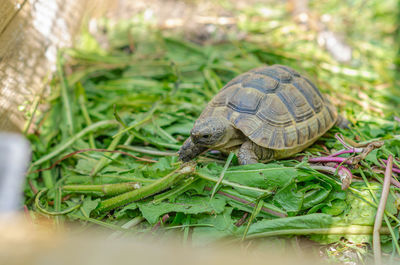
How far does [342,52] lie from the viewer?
4527 mm

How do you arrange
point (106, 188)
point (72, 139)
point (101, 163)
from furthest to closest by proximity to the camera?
point (72, 139) < point (101, 163) < point (106, 188)

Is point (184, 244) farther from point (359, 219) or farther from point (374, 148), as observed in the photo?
point (374, 148)

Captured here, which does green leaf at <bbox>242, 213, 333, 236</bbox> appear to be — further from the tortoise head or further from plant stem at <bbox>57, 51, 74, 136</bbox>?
plant stem at <bbox>57, 51, 74, 136</bbox>

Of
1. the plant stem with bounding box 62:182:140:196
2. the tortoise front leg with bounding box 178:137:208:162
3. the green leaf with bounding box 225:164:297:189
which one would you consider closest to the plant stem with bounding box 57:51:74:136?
the plant stem with bounding box 62:182:140:196

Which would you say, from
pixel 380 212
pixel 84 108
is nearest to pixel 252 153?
pixel 380 212

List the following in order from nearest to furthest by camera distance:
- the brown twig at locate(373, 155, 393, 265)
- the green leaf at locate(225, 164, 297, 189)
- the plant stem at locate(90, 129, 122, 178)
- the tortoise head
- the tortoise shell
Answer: the brown twig at locate(373, 155, 393, 265)
the green leaf at locate(225, 164, 297, 189)
the tortoise head
the tortoise shell
the plant stem at locate(90, 129, 122, 178)

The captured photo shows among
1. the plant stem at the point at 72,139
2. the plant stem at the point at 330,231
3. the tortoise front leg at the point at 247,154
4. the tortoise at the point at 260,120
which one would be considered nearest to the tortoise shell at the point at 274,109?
the tortoise at the point at 260,120

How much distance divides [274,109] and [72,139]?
5.81 feet

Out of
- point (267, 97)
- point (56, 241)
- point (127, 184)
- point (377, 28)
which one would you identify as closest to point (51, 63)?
point (127, 184)

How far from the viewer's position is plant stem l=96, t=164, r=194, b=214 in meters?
2.03

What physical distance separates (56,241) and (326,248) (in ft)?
5.40

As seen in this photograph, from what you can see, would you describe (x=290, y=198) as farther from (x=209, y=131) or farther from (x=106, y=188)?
(x=106, y=188)

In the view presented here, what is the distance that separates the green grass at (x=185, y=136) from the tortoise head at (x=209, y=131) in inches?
6.9

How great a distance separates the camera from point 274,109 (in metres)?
2.35
